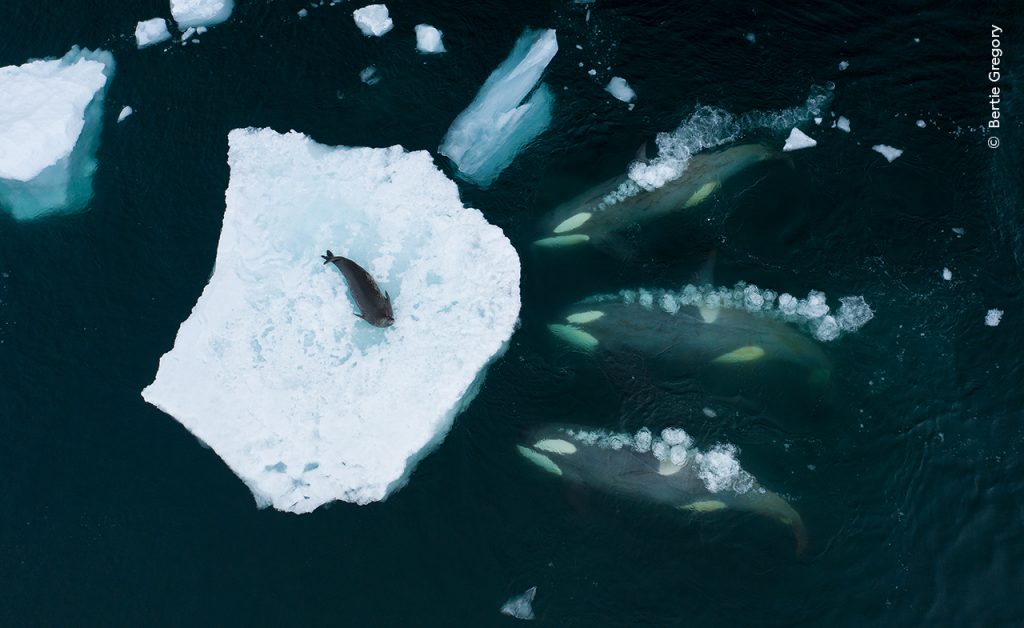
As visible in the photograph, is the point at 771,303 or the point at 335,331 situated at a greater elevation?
the point at 771,303

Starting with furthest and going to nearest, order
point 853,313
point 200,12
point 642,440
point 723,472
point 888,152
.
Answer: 1. point 200,12
2. point 888,152
3. point 853,313
4. point 642,440
5. point 723,472

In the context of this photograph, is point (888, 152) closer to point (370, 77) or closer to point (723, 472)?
point (723, 472)

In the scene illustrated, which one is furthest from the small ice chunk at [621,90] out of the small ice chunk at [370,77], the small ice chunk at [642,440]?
the small ice chunk at [642,440]

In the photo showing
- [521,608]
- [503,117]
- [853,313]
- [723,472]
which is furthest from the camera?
[503,117]

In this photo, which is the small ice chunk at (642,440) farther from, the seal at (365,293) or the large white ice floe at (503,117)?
the large white ice floe at (503,117)

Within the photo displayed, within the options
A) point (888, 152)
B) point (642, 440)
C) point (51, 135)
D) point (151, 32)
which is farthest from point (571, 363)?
point (51, 135)

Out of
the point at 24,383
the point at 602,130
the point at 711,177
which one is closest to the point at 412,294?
the point at 602,130

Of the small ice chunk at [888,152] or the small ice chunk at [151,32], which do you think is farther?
the small ice chunk at [151,32]
